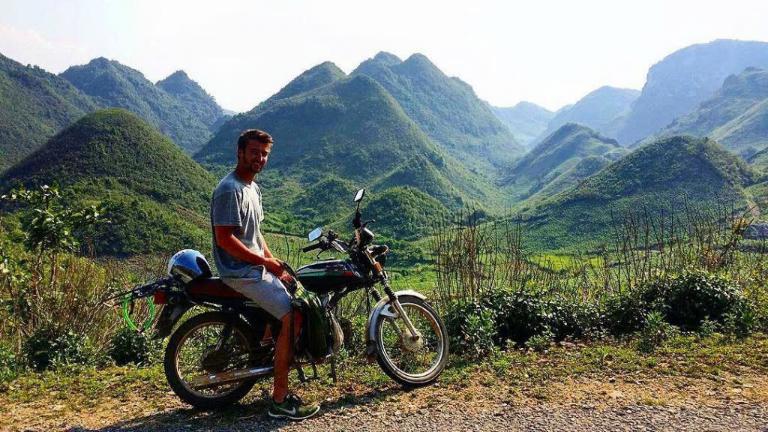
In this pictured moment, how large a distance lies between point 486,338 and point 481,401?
116cm

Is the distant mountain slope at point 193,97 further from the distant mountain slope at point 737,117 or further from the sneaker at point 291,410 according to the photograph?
the sneaker at point 291,410

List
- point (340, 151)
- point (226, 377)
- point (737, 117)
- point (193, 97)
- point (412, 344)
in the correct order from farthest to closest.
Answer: point (193, 97) → point (737, 117) → point (340, 151) → point (412, 344) → point (226, 377)

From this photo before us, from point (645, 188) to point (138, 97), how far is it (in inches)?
5657

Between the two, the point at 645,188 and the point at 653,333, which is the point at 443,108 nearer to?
the point at 645,188

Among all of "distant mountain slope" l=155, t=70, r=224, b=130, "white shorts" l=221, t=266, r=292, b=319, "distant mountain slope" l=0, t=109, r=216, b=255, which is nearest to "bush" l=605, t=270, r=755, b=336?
"white shorts" l=221, t=266, r=292, b=319

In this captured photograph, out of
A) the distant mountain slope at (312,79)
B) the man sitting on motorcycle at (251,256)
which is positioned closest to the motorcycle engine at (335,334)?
the man sitting on motorcycle at (251,256)

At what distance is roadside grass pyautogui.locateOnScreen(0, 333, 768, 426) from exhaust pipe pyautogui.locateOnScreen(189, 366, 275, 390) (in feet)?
0.95

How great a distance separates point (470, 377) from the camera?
16.2 ft

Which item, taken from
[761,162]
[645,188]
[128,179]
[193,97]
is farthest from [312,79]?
[761,162]

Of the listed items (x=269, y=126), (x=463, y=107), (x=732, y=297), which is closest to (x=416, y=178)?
(x=269, y=126)

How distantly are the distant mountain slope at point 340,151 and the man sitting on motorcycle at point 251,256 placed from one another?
71.8 meters

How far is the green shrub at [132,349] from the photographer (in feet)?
19.9

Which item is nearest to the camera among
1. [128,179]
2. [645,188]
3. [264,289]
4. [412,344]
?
[264,289]

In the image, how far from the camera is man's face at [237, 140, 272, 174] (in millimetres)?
4078
